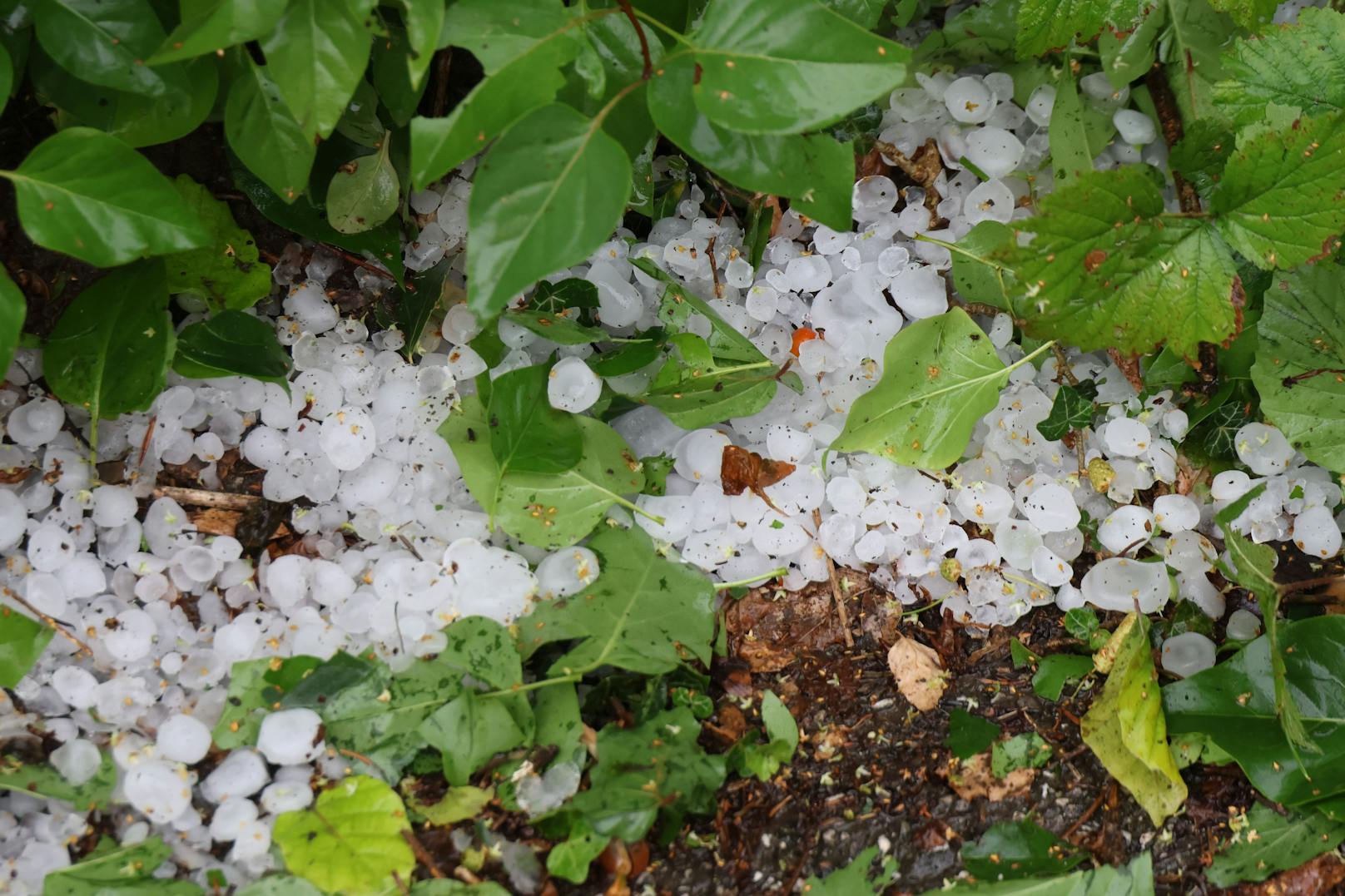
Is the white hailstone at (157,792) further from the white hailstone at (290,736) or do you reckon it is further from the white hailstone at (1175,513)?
the white hailstone at (1175,513)

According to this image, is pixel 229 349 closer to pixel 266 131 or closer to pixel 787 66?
pixel 266 131

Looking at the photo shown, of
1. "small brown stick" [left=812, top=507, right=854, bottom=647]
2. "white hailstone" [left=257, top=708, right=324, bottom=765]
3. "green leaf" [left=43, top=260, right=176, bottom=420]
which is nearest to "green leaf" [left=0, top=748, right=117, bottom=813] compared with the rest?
"white hailstone" [left=257, top=708, right=324, bottom=765]

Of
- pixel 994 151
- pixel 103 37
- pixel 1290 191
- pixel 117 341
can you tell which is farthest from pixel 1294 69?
pixel 117 341

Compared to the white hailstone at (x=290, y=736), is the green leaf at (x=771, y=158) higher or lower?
higher

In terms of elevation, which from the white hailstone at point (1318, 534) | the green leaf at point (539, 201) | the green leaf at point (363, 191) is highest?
the green leaf at point (539, 201)

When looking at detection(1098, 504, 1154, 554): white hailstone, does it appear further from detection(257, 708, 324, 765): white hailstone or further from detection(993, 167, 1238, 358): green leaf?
detection(257, 708, 324, 765): white hailstone

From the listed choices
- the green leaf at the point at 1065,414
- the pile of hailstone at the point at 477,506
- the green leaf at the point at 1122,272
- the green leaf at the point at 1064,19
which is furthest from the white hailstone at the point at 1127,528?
the green leaf at the point at 1064,19

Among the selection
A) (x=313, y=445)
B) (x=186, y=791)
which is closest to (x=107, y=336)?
(x=313, y=445)
